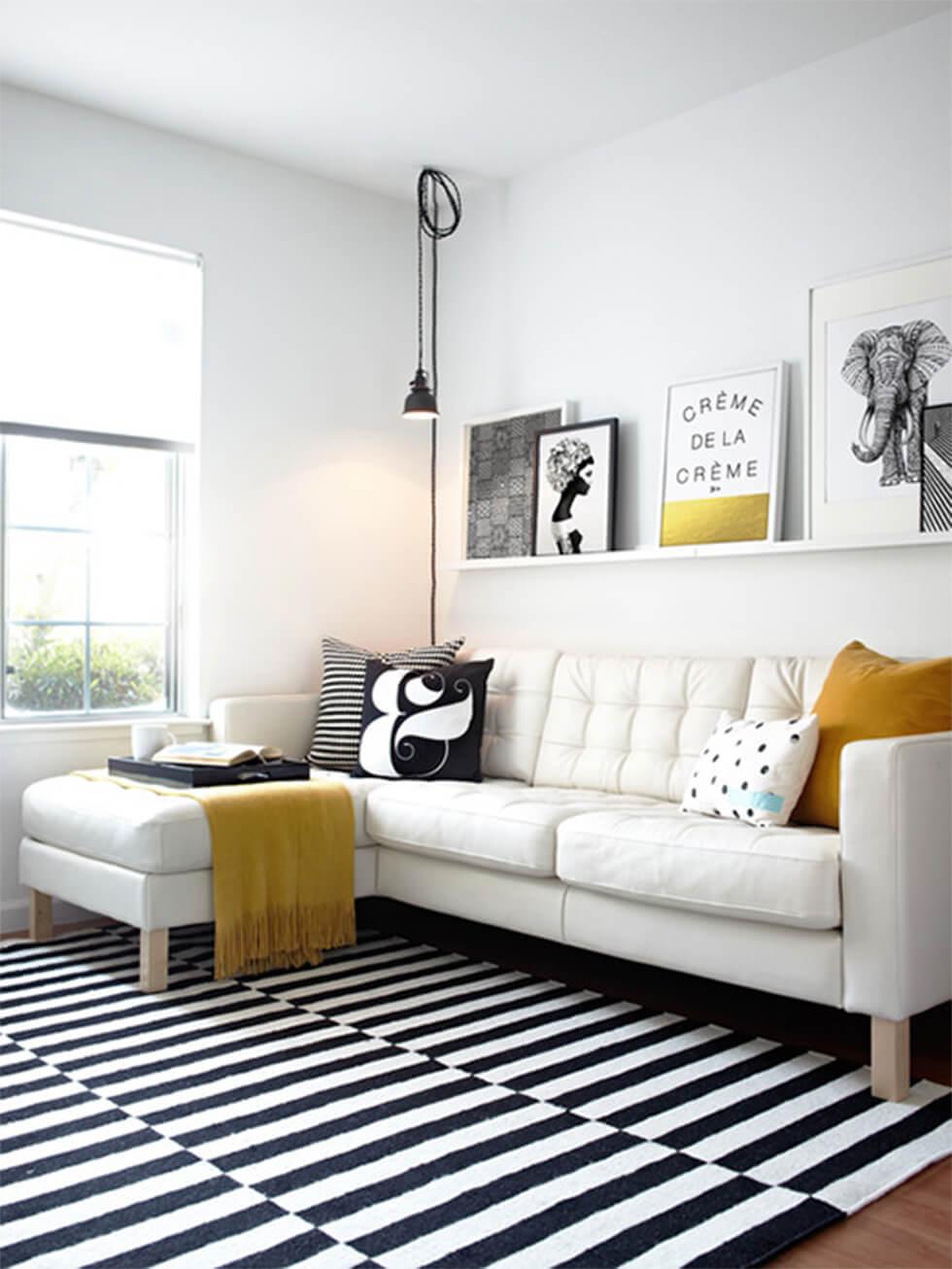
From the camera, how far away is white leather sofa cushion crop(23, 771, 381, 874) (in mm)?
3230

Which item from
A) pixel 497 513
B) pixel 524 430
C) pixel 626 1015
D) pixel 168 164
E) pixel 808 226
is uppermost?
pixel 168 164

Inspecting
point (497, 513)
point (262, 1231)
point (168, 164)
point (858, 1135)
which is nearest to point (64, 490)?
point (168, 164)

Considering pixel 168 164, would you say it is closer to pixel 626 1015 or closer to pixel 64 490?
pixel 64 490

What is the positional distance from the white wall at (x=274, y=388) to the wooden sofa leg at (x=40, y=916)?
0.57ft

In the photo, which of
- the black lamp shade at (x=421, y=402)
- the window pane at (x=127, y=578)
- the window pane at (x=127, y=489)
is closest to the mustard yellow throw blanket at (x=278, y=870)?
the window pane at (x=127, y=578)

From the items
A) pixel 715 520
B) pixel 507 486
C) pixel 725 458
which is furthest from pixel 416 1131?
pixel 507 486

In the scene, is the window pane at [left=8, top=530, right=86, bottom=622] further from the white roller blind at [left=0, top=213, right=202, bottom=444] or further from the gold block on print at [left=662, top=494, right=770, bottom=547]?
the gold block on print at [left=662, top=494, right=770, bottom=547]

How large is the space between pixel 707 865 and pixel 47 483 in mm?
2650

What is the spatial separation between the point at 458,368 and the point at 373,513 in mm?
679

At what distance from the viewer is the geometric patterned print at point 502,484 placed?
4625 mm

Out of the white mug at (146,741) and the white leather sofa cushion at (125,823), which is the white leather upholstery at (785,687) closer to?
the white leather sofa cushion at (125,823)

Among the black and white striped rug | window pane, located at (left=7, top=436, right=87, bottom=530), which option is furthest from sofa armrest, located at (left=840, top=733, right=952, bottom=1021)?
window pane, located at (left=7, top=436, right=87, bottom=530)

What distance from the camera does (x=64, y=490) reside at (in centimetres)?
423

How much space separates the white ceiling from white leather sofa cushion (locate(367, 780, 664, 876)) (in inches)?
86.9
